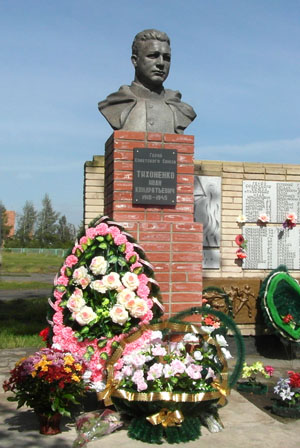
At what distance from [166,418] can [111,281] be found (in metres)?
1.06

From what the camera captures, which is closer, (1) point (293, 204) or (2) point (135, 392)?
(2) point (135, 392)

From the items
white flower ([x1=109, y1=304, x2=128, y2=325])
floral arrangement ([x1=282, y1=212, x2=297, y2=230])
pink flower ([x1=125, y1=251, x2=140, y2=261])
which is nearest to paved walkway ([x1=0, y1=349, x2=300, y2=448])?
white flower ([x1=109, y1=304, x2=128, y2=325])

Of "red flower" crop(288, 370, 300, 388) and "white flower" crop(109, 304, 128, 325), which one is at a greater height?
"white flower" crop(109, 304, 128, 325)

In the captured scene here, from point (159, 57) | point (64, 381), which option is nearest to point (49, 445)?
point (64, 381)

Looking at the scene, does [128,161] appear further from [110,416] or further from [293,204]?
[293,204]

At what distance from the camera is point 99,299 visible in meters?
4.14

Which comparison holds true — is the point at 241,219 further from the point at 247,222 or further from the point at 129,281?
the point at 129,281

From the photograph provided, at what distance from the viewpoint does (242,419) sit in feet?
13.0

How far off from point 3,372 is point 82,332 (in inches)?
77.7

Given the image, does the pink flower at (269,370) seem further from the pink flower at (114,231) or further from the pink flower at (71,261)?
the pink flower at (71,261)

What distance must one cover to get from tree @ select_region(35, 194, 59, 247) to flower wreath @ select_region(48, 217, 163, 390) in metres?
60.6

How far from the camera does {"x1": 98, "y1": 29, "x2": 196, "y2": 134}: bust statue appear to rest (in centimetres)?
532

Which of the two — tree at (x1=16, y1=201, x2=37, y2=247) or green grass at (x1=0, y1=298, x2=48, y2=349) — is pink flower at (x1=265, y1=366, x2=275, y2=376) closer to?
green grass at (x1=0, y1=298, x2=48, y2=349)

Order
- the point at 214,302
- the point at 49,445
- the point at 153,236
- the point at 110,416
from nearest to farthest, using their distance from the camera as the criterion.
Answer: the point at 49,445 → the point at 110,416 → the point at 153,236 → the point at 214,302
